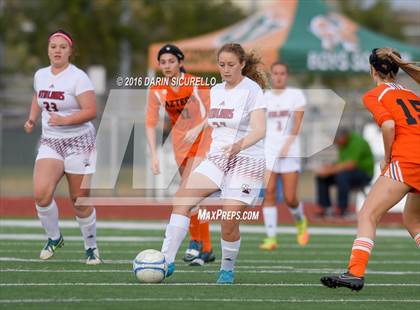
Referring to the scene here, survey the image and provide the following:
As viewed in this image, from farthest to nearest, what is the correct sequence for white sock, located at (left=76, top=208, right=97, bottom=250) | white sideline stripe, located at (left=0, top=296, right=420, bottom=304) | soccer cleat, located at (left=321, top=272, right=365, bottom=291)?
white sock, located at (left=76, top=208, right=97, bottom=250)
soccer cleat, located at (left=321, top=272, right=365, bottom=291)
white sideline stripe, located at (left=0, top=296, right=420, bottom=304)

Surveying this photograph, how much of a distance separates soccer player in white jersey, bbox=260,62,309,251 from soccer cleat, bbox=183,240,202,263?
7.34 feet

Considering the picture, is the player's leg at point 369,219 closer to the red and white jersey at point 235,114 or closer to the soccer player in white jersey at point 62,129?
the red and white jersey at point 235,114

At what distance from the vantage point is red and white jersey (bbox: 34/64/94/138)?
10273mm

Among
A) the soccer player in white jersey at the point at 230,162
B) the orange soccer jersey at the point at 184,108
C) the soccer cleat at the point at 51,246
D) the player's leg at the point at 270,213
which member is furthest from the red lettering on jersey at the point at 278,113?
the soccer player in white jersey at the point at 230,162

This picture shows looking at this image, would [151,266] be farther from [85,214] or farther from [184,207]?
[85,214]

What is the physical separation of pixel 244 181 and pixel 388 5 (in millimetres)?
33713

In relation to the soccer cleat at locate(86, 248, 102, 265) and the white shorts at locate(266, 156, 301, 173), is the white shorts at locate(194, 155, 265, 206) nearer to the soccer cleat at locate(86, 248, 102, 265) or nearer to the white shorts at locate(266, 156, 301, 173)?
the soccer cleat at locate(86, 248, 102, 265)

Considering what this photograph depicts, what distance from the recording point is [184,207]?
29.7 ft

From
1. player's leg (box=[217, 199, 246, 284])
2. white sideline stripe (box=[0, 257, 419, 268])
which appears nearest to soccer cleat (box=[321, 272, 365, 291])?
player's leg (box=[217, 199, 246, 284])

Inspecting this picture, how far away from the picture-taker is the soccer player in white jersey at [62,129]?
10.2 m

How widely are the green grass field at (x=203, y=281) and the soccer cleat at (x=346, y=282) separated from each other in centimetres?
11

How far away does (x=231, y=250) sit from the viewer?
29.7 ft

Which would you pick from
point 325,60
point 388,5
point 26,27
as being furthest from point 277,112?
point 388,5

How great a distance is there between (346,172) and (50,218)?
9763 mm
